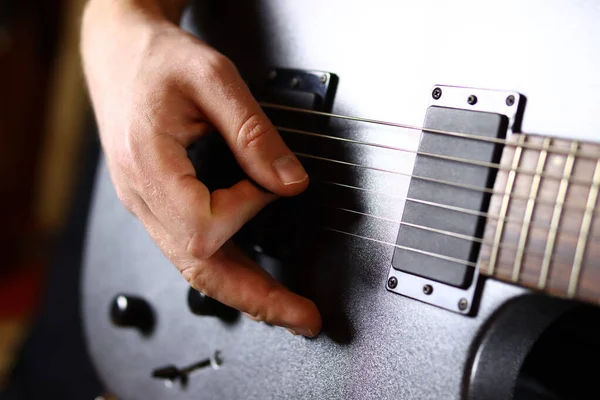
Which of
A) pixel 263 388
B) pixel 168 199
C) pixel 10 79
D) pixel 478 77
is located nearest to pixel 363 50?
pixel 478 77

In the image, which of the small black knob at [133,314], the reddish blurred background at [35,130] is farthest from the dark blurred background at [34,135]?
the small black knob at [133,314]

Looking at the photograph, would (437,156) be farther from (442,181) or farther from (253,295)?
(253,295)

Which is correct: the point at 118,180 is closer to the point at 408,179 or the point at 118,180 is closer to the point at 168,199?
the point at 168,199

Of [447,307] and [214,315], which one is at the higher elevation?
[447,307]

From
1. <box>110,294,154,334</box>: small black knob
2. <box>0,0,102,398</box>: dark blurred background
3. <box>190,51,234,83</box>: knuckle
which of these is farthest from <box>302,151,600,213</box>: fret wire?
<box>0,0,102,398</box>: dark blurred background

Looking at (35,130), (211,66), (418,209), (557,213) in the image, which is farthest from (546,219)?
(35,130)

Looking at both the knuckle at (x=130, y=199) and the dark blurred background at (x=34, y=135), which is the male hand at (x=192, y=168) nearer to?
the knuckle at (x=130, y=199)
